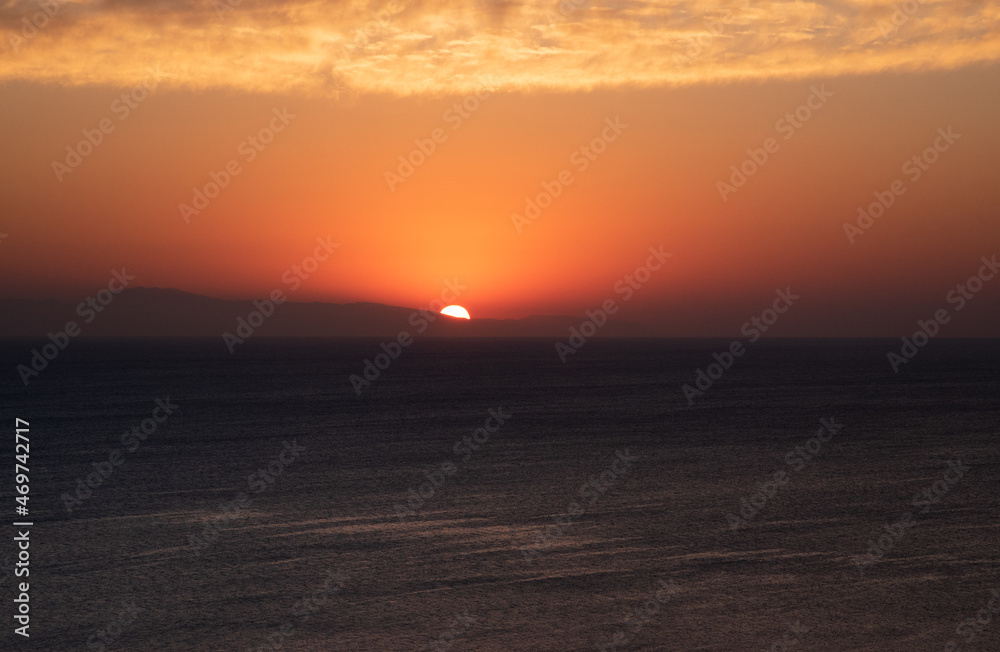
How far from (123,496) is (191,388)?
2567 inches

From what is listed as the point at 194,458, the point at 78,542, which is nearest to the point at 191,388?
the point at 194,458

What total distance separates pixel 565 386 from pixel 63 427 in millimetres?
55438

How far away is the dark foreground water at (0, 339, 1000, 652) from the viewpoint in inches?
559

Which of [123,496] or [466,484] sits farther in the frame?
[466,484]

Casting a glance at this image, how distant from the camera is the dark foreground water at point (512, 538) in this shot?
1420cm

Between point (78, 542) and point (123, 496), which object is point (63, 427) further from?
point (78, 542)

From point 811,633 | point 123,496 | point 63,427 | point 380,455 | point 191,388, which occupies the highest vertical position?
point 191,388

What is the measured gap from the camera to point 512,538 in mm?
20469

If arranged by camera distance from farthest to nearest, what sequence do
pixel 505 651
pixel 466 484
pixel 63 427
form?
pixel 63 427
pixel 466 484
pixel 505 651

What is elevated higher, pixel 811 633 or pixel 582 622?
pixel 582 622

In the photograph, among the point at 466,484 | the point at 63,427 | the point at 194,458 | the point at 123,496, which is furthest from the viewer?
the point at 63,427

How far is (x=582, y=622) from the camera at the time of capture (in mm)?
14320

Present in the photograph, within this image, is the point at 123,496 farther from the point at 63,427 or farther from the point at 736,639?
the point at 63,427

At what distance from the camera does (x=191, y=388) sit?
8881cm
